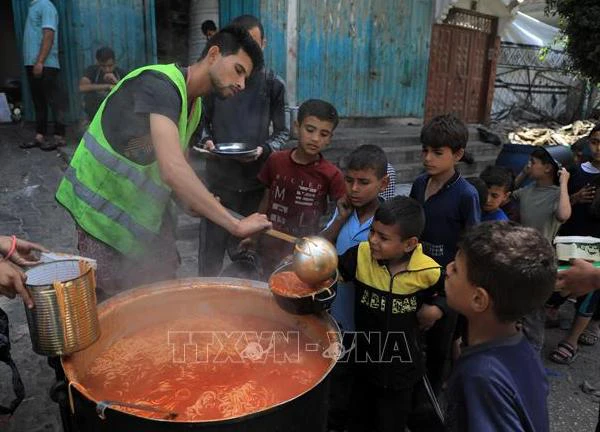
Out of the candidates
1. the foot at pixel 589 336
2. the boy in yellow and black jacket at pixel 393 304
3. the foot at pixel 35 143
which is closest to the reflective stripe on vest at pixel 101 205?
the boy in yellow and black jacket at pixel 393 304

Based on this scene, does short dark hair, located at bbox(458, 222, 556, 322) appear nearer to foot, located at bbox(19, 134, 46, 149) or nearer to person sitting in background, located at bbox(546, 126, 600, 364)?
person sitting in background, located at bbox(546, 126, 600, 364)

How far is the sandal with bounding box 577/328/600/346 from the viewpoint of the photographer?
4.02 m

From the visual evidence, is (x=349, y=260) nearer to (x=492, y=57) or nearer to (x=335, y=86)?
(x=335, y=86)

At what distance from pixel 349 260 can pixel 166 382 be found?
1120 mm

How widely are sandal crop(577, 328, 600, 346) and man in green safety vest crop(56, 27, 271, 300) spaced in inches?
134

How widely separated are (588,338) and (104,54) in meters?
6.74

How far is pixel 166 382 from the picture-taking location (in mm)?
2090

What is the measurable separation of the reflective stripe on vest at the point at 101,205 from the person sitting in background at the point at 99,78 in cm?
477

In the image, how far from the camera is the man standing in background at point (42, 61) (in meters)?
6.28

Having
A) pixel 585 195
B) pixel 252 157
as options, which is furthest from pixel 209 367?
pixel 585 195

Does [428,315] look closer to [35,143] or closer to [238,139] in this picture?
[238,139]

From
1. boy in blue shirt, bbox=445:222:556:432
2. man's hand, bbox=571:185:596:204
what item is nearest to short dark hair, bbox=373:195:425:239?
boy in blue shirt, bbox=445:222:556:432

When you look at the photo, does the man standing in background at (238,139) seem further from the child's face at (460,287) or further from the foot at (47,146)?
the foot at (47,146)

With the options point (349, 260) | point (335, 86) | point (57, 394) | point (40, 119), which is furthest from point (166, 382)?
point (335, 86)
